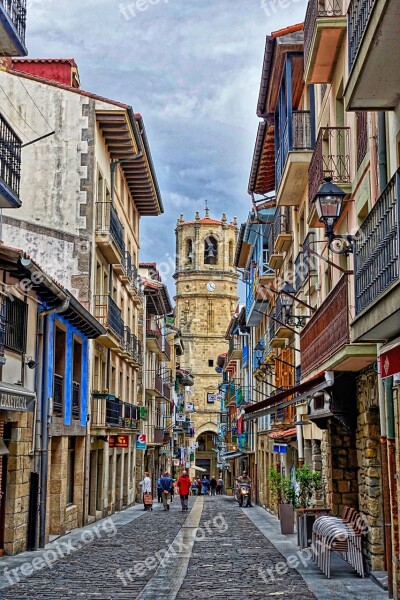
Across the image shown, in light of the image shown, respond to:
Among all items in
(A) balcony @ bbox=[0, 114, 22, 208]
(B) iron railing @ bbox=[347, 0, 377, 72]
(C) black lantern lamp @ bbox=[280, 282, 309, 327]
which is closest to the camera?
(B) iron railing @ bbox=[347, 0, 377, 72]

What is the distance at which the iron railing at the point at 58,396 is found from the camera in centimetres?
2030

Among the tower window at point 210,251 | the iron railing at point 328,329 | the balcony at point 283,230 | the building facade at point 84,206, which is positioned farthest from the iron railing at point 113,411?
the tower window at point 210,251

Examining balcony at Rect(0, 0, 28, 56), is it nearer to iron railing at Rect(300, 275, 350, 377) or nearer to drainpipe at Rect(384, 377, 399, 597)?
iron railing at Rect(300, 275, 350, 377)

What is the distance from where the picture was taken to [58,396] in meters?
20.8

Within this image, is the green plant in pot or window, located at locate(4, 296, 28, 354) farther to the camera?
the green plant in pot

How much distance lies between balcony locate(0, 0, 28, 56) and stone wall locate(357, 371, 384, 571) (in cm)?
763

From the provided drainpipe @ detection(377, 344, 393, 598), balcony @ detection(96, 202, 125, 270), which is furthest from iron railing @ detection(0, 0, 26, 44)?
balcony @ detection(96, 202, 125, 270)

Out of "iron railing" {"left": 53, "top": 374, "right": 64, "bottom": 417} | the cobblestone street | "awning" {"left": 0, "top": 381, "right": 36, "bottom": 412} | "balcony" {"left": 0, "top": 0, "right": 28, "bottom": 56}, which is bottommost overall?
the cobblestone street

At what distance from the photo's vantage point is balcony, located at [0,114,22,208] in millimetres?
13734

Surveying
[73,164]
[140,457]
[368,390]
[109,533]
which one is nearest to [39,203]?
[73,164]

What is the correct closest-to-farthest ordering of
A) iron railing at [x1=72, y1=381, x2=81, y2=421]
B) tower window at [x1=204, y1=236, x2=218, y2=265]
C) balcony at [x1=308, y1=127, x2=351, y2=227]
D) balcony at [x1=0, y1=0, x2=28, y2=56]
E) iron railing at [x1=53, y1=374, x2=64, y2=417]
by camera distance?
balcony at [x1=0, y1=0, x2=28, y2=56] < balcony at [x1=308, y1=127, x2=351, y2=227] < iron railing at [x1=53, y1=374, x2=64, y2=417] < iron railing at [x1=72, y1=381, x2=81, y2=421] < tower window at [x1=204, y1=236, x2=218, y2=265]

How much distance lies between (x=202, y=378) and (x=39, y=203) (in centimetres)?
7295

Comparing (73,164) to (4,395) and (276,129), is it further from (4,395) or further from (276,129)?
(4,395)

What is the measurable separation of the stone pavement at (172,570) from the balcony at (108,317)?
20.8 feet
